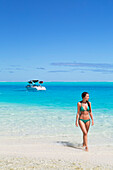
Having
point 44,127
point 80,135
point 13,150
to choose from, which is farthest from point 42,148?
point 44,127

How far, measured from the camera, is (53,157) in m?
5.57

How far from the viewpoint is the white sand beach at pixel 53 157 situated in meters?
4.79

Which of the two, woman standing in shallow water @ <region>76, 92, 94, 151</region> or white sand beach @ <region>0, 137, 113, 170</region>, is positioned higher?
woman standing in shallow water @ <region>76, 92, 94, 151</region>

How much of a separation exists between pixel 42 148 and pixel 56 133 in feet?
10.1

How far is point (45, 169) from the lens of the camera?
14.8 feet

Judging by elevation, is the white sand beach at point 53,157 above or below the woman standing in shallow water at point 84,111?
below

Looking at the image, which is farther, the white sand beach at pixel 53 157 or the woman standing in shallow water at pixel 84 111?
the woman standing in shallow water at pixel 84 111

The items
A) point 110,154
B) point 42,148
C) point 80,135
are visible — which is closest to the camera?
point 110,154

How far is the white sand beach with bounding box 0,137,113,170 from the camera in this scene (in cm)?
479

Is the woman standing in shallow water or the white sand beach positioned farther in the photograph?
the woman standing in shallow water

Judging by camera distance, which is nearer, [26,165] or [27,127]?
[26,165]

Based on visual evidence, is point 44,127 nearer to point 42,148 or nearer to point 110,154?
point 42,148

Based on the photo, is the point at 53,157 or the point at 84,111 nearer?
the point at 53,157

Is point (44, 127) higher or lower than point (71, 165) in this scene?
higher
